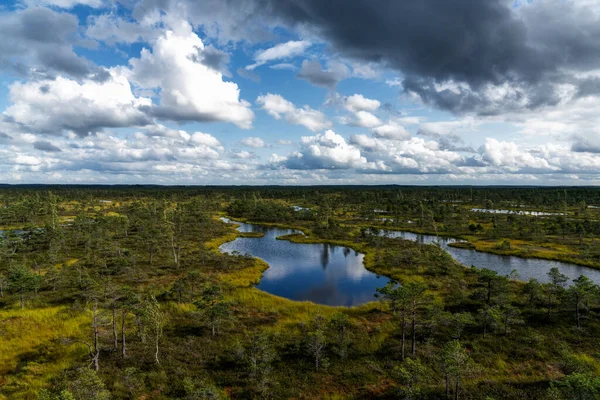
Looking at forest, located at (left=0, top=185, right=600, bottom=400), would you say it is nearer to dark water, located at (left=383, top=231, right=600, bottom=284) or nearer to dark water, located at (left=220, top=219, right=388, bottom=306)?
dark water, located at (left=220, top=219, right=388, bottom=306)

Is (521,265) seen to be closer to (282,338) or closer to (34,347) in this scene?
(282,338)

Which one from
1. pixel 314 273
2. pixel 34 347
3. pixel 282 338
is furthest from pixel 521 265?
pixel 34 347

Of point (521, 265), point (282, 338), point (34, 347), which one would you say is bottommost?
point (521, 265)

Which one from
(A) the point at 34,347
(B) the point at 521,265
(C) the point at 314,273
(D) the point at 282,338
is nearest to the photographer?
(A) the point at 34,347

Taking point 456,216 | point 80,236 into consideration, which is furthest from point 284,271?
point 456,216

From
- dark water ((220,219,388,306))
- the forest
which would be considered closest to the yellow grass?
the forest

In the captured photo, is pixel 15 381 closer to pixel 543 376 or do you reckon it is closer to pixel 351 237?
pixel 543 376

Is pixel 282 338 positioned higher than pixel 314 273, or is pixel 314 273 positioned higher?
pixel 282 338

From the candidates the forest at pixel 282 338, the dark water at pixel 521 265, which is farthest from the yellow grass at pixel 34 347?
the dark water at pixel 521 265

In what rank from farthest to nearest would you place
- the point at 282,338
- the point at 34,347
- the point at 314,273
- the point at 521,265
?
the point at 521,265 → the point at 314,273 → the point at 282,338 → the point at 34,347
